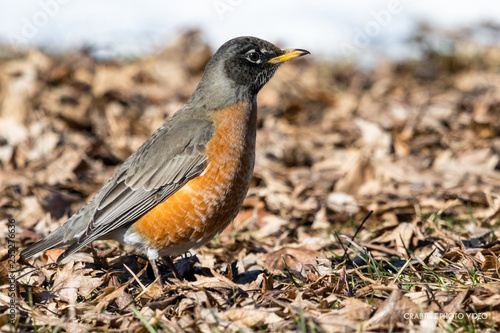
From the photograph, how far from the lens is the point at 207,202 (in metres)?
4.87

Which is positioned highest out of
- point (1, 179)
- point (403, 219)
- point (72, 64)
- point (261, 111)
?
point (72, 64)

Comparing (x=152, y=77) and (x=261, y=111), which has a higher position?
(x=152, y=77)

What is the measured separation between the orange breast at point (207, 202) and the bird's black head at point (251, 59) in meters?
0.80

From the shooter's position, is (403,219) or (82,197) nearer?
(403,219)

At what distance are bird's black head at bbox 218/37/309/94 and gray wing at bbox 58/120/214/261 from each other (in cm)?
70

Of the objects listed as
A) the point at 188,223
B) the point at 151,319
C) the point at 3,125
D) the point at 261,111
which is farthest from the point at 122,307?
the point at 261,111

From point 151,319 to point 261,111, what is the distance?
6.24 m

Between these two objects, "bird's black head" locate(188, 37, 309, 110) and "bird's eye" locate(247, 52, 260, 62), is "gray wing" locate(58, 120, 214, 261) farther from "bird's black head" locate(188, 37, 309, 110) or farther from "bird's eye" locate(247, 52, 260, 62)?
"bird's eye" locate(247, 52, 260, 62)

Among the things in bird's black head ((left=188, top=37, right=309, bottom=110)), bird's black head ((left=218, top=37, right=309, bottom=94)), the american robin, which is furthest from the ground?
bird's black head ((left=218, top=37, right=309, bottom=94))

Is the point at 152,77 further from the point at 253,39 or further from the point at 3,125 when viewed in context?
the point at 253,39

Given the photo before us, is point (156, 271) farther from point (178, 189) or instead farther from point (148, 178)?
point (148, 178)

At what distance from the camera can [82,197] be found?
7.05m

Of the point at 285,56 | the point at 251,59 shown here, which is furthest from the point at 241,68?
the point at 285,56

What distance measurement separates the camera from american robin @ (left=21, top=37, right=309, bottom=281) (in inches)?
193
